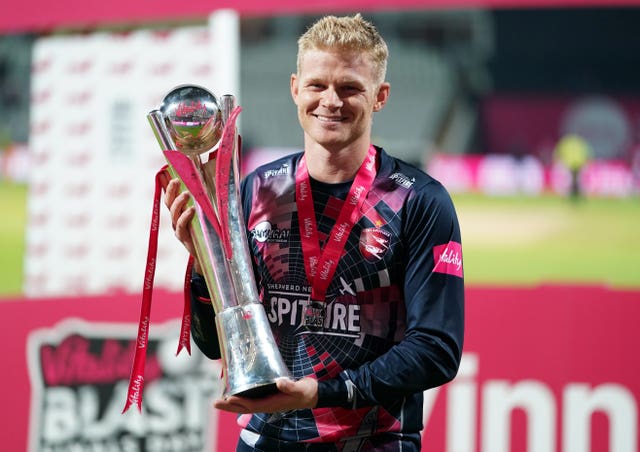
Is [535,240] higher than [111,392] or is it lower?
higher

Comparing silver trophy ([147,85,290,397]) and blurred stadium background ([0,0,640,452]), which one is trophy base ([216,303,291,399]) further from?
blurred stadium background ([0,0,640,452])

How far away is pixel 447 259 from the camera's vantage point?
195 cm

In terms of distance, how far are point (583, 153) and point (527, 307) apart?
16.3 meters

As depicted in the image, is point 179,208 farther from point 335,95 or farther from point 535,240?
point 535,240

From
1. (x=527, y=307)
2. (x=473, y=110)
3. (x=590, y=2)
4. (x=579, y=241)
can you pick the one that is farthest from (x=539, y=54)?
(x=527, y=307)

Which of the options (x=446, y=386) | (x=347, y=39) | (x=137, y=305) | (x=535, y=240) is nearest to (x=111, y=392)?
(x=137, y=305)

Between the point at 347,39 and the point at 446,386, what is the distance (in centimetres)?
207

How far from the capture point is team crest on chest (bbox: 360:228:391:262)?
78.5 inches

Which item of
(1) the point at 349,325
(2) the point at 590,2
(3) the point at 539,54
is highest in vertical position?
(3) the point at 539,54

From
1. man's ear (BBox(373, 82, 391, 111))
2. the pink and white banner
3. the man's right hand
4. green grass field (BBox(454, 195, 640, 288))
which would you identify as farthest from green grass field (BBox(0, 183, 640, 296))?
the man's right hand

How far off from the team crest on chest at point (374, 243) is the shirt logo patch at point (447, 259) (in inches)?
4.3

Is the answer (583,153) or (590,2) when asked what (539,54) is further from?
(590,2)

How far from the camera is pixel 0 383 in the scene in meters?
3.96

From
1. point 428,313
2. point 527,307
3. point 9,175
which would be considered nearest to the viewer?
point 428,313
